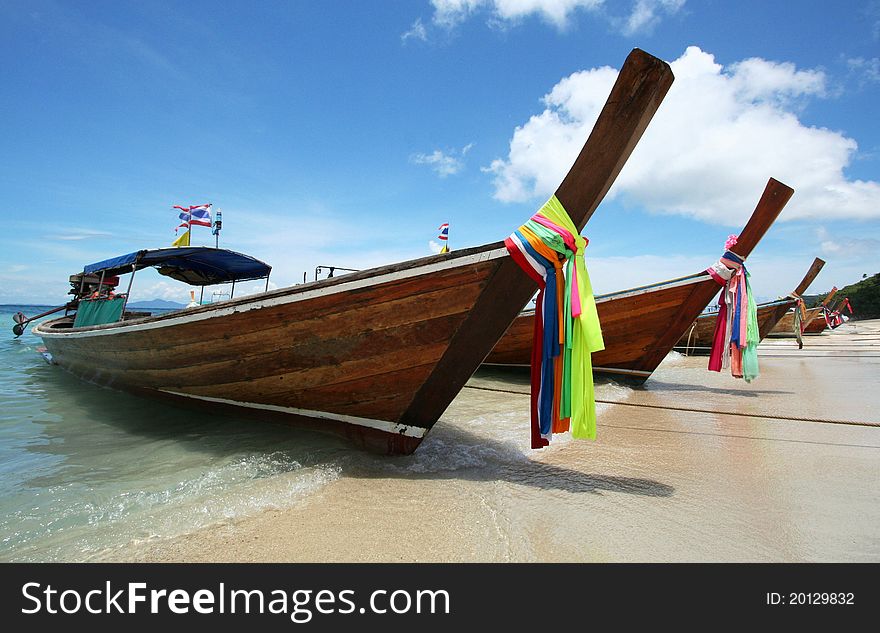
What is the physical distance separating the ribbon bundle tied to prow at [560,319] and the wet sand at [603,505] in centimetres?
51

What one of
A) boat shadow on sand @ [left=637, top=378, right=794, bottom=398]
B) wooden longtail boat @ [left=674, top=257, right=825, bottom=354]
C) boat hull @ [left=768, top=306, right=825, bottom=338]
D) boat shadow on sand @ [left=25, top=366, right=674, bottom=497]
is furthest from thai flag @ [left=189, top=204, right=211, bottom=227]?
boat hull @ [left=768, top=306, right=825, bottom=338]

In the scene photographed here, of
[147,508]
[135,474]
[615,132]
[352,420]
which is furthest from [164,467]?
[615,132]

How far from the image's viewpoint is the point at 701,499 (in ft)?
8.39

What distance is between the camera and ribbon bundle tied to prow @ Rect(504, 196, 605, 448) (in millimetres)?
2762

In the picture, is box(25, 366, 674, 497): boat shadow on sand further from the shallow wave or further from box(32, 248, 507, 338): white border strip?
box(32, 248, 507, 338): white border strip

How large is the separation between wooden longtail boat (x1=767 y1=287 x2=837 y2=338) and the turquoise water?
22.5m

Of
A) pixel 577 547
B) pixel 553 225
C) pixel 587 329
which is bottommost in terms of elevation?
pixel 577 547

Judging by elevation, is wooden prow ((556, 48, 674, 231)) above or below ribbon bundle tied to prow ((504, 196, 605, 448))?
above

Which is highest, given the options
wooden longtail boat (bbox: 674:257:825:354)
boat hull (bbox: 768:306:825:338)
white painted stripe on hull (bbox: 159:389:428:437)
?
boat hull (bbox: 768:306:825:338)
